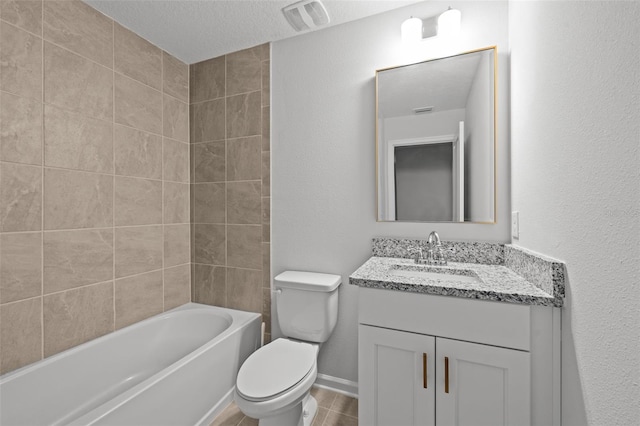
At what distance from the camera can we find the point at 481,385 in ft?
3.27

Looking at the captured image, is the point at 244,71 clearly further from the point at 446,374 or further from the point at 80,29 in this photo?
the point at 446,374

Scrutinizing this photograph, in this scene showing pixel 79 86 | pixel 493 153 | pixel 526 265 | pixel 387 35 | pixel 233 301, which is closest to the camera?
pixel 526 265

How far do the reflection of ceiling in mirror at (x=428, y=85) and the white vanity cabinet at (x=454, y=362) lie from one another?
1.07 meters

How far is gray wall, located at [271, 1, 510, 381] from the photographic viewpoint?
1659mm

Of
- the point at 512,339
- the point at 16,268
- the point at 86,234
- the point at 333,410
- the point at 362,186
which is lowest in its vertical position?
the point at 333,410

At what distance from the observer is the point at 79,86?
156 cm

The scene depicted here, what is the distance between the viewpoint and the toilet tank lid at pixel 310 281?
1.64 meters

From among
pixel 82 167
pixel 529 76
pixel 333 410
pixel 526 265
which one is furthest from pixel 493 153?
pixel 82 167

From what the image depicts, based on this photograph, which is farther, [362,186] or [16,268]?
[362,186]

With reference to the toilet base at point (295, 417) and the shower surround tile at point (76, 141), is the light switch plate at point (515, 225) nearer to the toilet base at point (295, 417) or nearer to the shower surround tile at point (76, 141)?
the toilet base at point (295, 417)

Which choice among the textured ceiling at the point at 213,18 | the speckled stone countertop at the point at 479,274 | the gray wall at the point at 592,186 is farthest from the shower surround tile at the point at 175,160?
the gray wall at the point at 592,186

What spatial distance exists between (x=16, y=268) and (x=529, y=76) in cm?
246

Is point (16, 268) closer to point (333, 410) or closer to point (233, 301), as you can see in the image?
point (233, 301)

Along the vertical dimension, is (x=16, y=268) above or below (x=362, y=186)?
below
